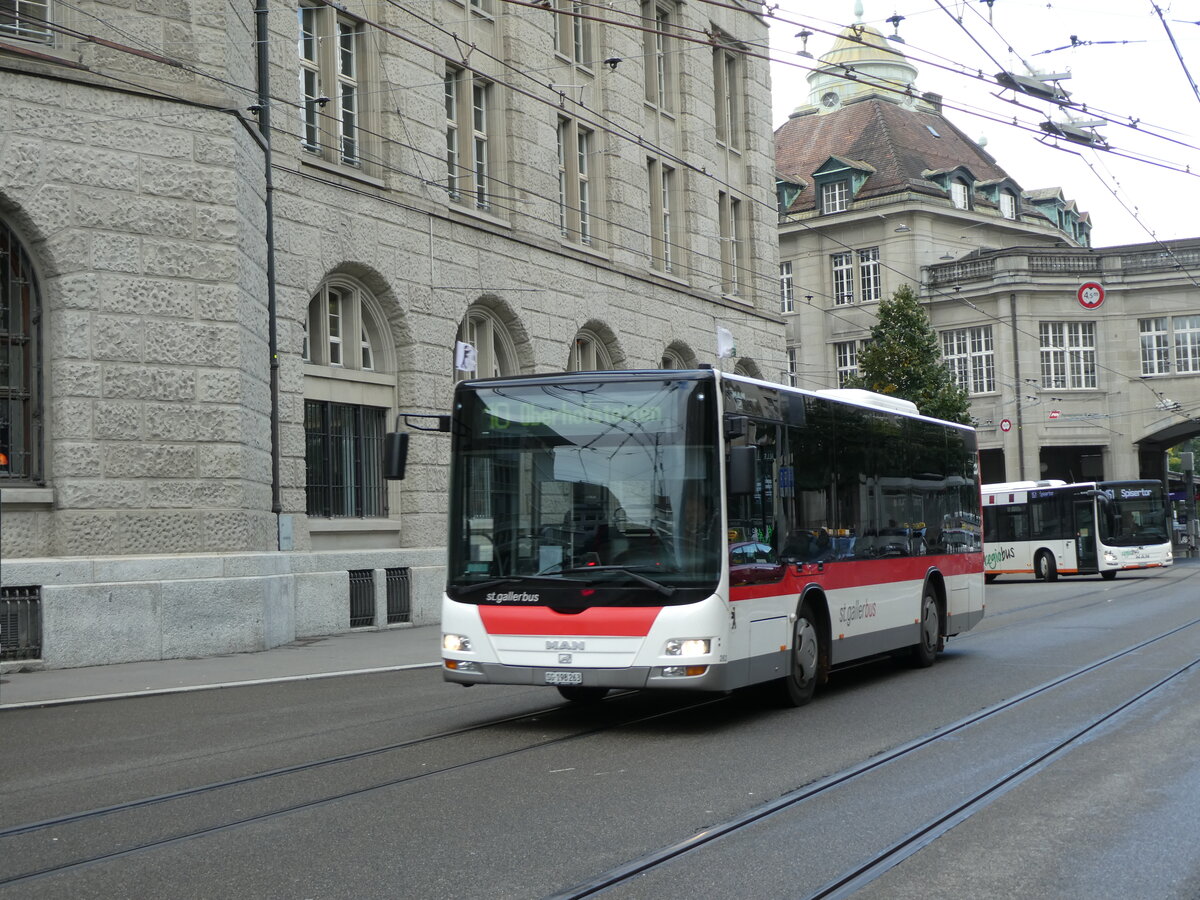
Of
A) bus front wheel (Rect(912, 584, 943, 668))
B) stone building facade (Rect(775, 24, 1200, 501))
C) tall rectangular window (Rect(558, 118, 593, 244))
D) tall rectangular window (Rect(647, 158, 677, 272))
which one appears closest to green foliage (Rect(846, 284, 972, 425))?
stone building facade (Rect(775, 24, 1200, 501))

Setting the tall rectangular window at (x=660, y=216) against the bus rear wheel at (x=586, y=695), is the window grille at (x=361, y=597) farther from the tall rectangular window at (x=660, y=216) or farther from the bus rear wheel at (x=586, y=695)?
the tall rectangular window at (x=660, y=216)

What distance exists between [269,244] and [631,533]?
11044 millimetres

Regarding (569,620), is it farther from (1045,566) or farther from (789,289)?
(789,289)

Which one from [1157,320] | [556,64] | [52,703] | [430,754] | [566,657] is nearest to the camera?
[430,754]

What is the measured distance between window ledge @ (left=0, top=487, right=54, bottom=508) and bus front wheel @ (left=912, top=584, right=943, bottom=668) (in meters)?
9.57

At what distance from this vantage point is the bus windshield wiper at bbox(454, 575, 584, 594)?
10820 mm

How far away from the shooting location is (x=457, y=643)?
11.2m

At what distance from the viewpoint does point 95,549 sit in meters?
16.9

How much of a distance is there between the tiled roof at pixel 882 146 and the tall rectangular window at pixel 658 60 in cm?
2922

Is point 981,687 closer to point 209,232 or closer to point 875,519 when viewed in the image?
point 875,519

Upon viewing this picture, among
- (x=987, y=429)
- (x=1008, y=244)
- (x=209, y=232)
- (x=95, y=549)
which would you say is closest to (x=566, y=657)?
(x=95, y=549)

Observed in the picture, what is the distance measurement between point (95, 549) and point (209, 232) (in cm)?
405

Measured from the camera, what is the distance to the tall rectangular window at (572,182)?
28.2 metres

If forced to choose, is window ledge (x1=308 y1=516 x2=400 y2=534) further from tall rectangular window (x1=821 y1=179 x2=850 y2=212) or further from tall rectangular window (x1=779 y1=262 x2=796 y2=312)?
tall rectangular window (x1=821 y1=179 x2=850 y2=212)
